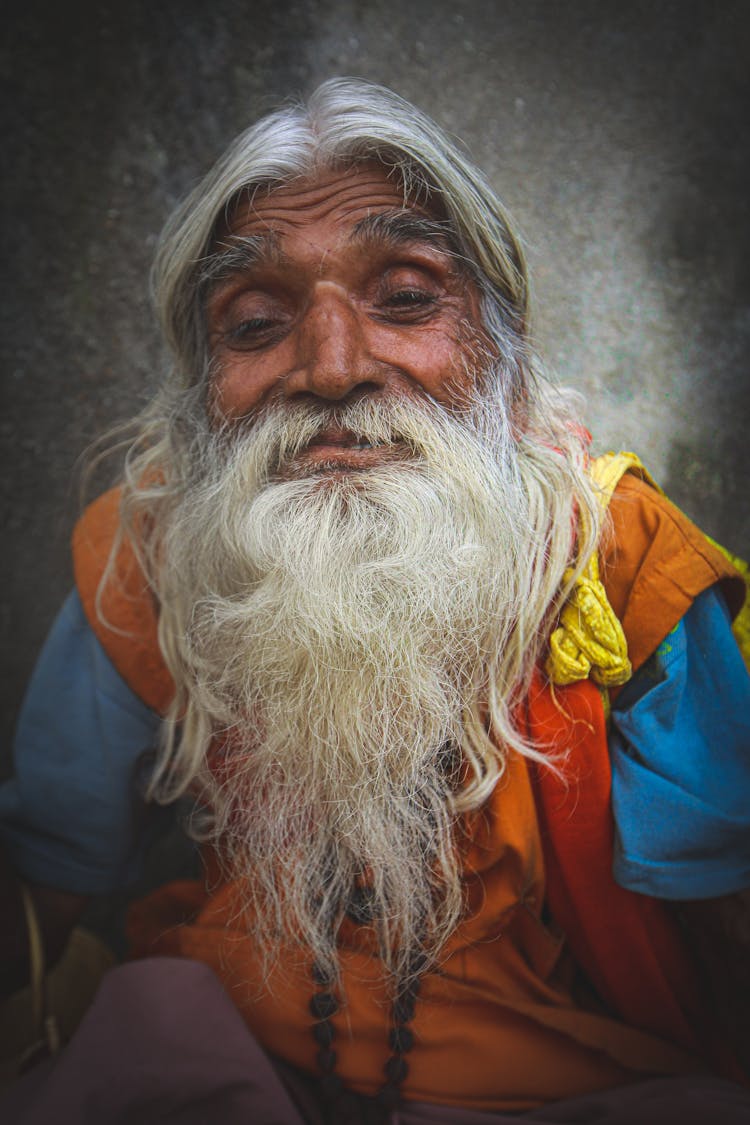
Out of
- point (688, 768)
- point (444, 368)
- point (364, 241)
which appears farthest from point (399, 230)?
point (688, 768)

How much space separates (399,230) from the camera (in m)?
1.13

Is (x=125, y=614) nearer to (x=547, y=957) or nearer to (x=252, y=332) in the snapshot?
(x=252, y=332)

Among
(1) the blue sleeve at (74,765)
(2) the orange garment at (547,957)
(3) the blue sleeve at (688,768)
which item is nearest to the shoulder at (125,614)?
(1) the blue sleeve at (74,765)

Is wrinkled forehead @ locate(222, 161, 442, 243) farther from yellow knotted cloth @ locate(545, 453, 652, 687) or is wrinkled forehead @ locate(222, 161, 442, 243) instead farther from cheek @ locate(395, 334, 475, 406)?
yellow knotted cloth @ locate(545, 453, 652, 687)

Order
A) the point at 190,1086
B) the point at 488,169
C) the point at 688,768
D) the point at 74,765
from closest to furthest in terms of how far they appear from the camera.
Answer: the point at 190,1086 < the point at 688,768 < the point at 74,765 < the point at 488,169

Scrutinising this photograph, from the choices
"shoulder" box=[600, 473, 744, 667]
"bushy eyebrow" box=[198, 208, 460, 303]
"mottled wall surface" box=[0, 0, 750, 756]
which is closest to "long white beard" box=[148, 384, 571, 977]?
"shoulder" box=[600, 473, 744, 667]

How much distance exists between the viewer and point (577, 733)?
1073mm

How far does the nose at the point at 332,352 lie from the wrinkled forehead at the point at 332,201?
0.12 meters

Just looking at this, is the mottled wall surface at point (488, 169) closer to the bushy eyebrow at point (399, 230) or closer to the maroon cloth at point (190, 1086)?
the bushy eyebrow at point (399, 230)

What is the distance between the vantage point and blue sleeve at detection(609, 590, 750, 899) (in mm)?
1005

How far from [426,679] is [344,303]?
1.90 ft

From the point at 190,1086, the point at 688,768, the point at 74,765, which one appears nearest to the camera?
the point at 190,1086

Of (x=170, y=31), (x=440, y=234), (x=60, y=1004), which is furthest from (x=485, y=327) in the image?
(x=60, y=1004)

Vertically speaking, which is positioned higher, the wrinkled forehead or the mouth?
the wrinkled forehead
